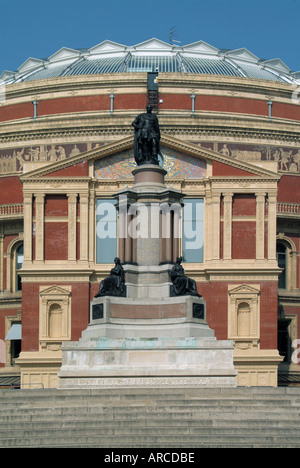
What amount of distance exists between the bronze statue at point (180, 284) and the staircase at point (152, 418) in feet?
18.1

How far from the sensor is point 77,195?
2522 inches

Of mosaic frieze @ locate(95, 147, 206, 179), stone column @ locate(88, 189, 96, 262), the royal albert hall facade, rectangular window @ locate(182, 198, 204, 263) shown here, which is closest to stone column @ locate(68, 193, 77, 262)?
the royal albert hall facade

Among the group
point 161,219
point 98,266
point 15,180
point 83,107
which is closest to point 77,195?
point 98,266

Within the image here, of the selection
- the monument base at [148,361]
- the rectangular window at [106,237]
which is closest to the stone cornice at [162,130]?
the rectangular window at [106,237]

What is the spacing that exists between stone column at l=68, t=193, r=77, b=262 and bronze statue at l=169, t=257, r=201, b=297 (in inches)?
885

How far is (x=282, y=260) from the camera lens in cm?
7075

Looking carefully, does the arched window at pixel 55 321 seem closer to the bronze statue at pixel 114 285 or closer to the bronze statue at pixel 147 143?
the bronze statue at pixel 147 143

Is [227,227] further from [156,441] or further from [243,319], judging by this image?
[156,441]

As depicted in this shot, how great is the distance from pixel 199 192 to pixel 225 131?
8618 millimetres

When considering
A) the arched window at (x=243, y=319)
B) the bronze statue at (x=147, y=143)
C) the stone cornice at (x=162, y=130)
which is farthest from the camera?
the stone cornice at (x=162, y=130)

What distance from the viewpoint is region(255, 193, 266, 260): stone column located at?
63.3 metres

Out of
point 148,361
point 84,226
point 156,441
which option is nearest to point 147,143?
point 148,361

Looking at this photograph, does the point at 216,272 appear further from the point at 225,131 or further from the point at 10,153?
the point at 10,153

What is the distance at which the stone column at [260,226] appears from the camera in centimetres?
6328
